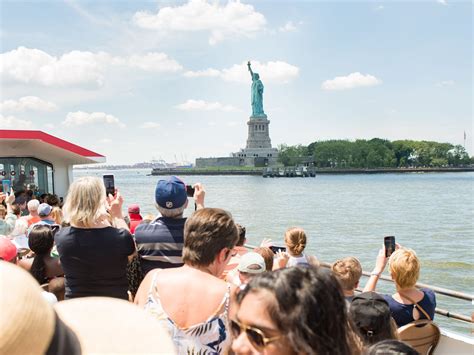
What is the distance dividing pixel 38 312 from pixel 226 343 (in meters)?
1.66

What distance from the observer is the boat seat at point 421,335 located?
12.0 feet

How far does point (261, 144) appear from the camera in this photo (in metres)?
130

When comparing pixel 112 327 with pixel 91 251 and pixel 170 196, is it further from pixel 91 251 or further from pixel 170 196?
pixel 170 196

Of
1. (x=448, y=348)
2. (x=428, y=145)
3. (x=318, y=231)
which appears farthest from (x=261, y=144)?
(x=448, y=348)

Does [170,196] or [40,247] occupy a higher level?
[170,196]

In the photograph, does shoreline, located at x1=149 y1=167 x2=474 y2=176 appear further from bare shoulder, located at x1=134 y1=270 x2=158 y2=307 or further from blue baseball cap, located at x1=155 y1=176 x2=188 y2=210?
bare shoulder, located at x1=134 y1=270 x2=158 y2=307

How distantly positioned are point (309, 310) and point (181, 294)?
112cm

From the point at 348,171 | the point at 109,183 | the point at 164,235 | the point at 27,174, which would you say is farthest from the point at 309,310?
the point at 348,171

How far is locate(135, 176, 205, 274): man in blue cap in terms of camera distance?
358cm

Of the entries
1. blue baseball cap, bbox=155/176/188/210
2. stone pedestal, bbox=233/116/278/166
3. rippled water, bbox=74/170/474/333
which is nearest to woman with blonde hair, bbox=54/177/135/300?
blue baseball cap, bbox=155/176/188/210

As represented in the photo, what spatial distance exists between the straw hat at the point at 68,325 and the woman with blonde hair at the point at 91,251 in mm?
1980

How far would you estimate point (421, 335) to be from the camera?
3.77 metres

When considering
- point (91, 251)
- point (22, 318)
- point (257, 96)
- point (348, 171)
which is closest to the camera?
point (22, 318)

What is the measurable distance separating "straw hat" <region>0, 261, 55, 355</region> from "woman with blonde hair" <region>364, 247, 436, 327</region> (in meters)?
3.14
